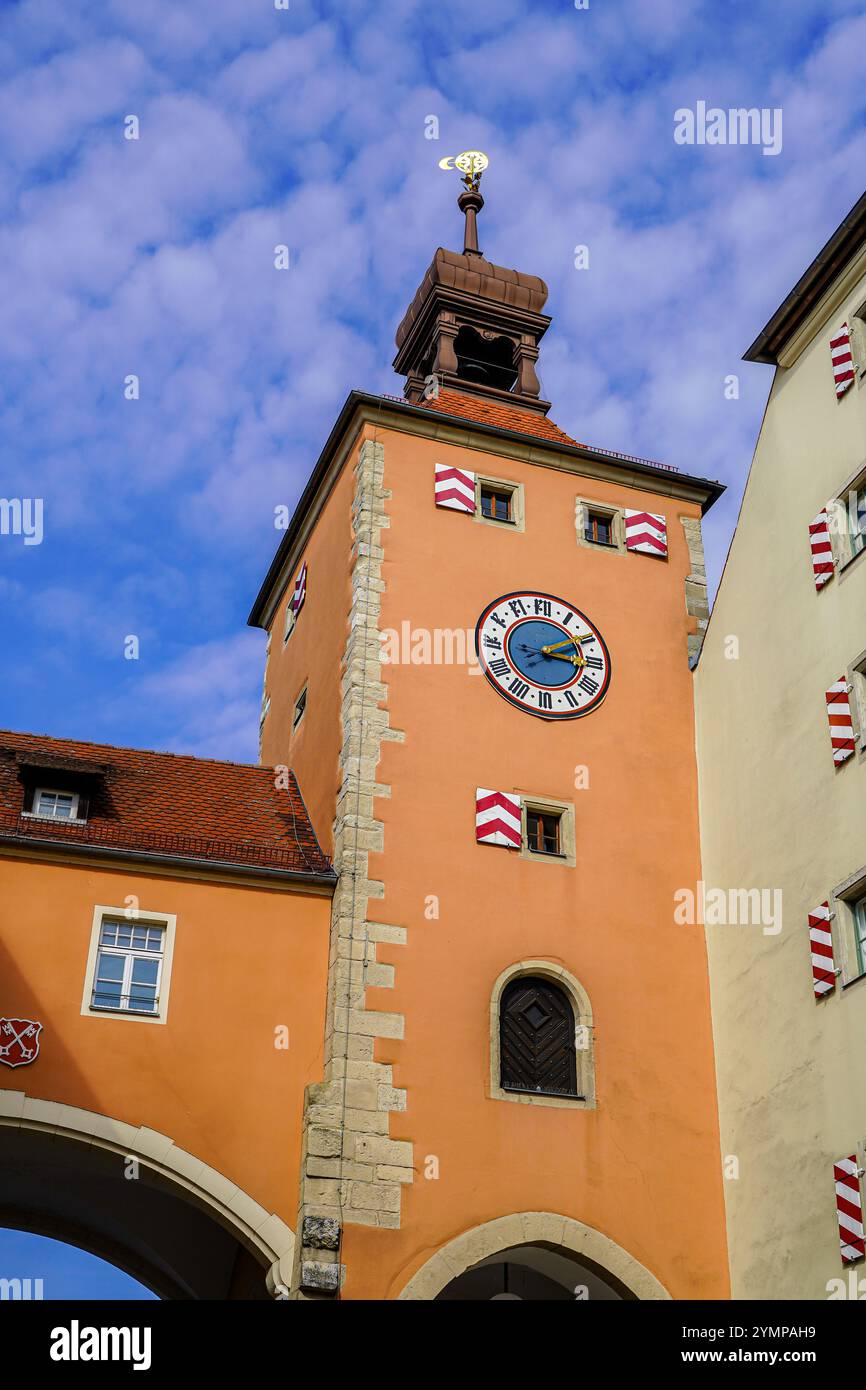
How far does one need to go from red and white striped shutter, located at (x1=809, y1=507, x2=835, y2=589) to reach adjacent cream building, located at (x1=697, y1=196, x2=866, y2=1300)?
19mm

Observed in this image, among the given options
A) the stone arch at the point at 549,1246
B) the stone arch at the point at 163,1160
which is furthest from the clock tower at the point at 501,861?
the stone arch at the point at 163,1160

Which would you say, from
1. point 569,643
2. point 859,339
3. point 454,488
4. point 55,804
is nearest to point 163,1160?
point 55,804

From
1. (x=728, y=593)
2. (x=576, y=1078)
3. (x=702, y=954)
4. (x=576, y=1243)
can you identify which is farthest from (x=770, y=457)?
(x=576, y=1243)

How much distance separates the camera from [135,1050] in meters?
16.6

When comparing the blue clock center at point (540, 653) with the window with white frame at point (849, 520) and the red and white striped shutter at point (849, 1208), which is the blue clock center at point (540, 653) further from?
the red and white striped shutter at point (849, 1208)

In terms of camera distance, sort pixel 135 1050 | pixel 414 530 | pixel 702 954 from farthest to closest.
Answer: pixel 414 530 < pixel 702 954 < pixel 135 1050

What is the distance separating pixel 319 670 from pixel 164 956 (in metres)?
5.10

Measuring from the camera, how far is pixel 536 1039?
58.6 feet

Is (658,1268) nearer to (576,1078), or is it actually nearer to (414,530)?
(576,1078)

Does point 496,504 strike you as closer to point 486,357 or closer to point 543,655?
point 543,655

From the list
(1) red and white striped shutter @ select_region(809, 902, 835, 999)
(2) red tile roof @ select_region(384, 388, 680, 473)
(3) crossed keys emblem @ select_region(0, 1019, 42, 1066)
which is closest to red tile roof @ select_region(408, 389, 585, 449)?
(2) red tile roof @ select_region(384, 388, 680, 473)

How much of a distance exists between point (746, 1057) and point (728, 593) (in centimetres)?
545

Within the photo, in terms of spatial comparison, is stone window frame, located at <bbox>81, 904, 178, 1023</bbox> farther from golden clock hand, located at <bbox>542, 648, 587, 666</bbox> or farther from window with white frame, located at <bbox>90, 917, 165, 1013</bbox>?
golden clock hand, located at <bbox>542, 648, 587, 666</bbox>
